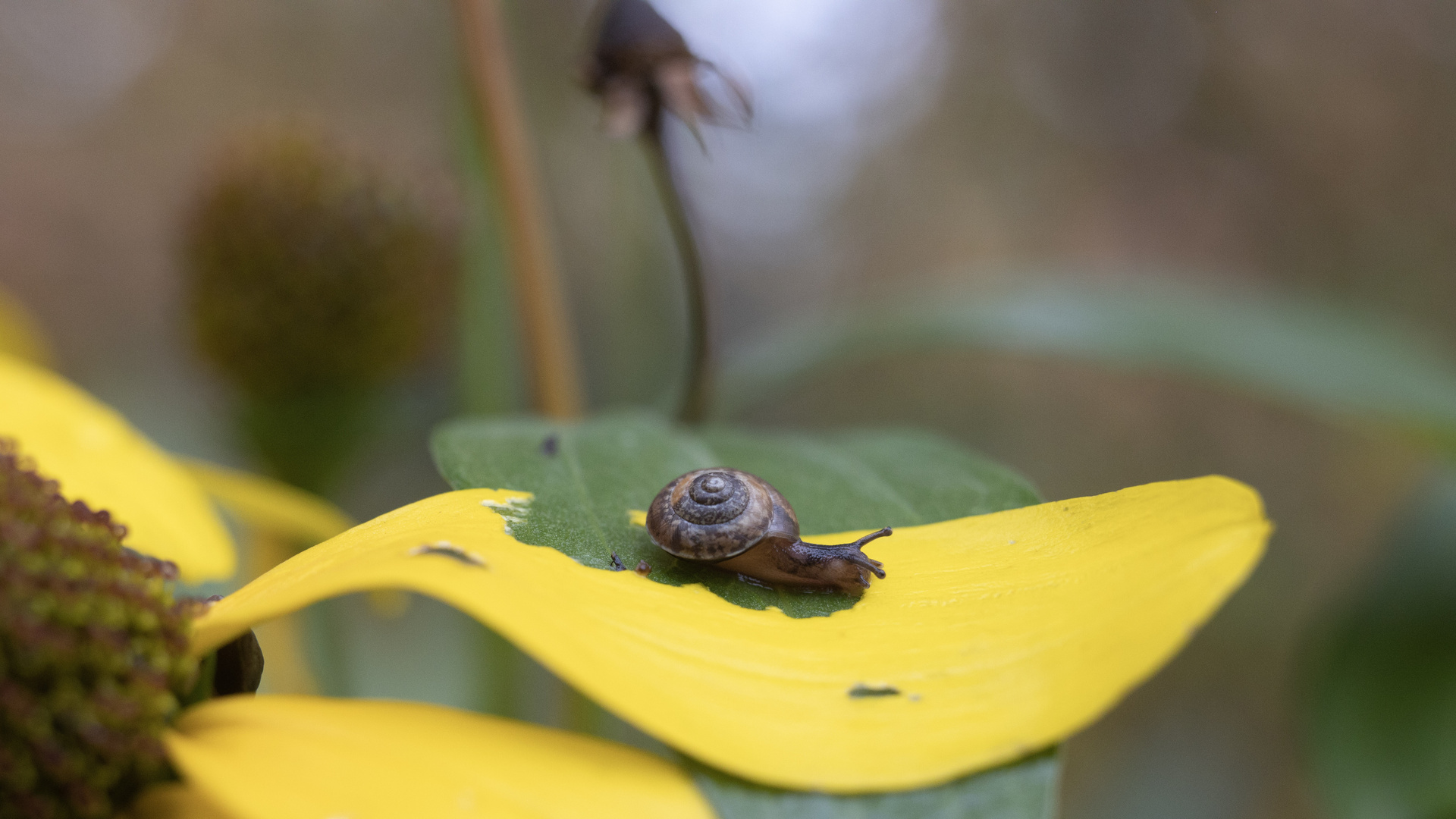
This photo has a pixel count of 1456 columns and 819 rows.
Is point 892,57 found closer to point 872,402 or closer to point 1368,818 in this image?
point 872,402

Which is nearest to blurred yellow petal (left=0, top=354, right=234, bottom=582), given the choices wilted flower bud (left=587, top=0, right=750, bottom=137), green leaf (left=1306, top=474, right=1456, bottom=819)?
wilted flower bud (left=587, top=0, right=750, bottom=137)

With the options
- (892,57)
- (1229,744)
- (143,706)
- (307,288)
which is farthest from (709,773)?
(892,57)

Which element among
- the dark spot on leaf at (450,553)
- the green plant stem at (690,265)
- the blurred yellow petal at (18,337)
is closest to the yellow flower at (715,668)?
the dark spot on leaf at (450,553)

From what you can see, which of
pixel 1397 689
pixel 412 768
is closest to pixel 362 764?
pixel 412 768

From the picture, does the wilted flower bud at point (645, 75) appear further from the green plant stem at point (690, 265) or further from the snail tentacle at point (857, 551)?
the snail tentacle at point (857, 551)

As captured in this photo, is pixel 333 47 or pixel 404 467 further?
pixel 333 47

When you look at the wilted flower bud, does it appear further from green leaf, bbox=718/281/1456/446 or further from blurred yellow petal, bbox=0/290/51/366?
blurred yellow petal, bbox=0/290/51/366
